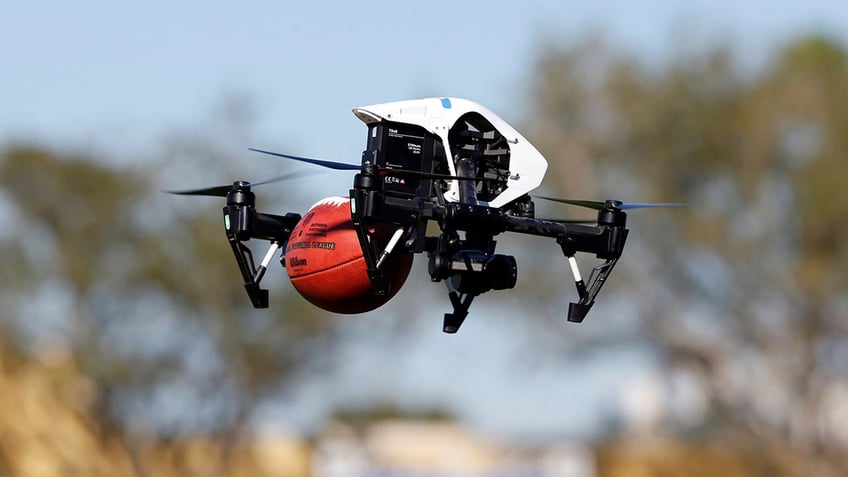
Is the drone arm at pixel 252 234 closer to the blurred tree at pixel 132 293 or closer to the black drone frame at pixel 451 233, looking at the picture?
the black drone frame at pixel 451 233

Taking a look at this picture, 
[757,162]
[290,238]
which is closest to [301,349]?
[757,162]

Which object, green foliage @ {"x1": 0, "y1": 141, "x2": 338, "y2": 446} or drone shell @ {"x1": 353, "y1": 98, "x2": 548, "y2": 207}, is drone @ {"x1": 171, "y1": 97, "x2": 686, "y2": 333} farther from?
green foliage @ {"x1": 0, "y1": 141, "x2": 338, "y2": 446}

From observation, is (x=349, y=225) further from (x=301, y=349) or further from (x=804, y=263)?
(x=301, y=349)

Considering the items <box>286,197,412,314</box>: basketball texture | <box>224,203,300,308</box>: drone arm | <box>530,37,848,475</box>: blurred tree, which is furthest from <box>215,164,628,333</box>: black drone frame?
<box>530,37,848,475</box>: blurred tree

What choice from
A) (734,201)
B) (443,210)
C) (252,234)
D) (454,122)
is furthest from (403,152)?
(734,201)

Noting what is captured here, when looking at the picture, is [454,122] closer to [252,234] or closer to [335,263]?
[335,263]

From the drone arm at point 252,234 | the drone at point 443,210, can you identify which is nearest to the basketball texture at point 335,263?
the drone at point 443,210

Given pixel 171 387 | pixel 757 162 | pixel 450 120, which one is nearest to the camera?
pixel 450 120
